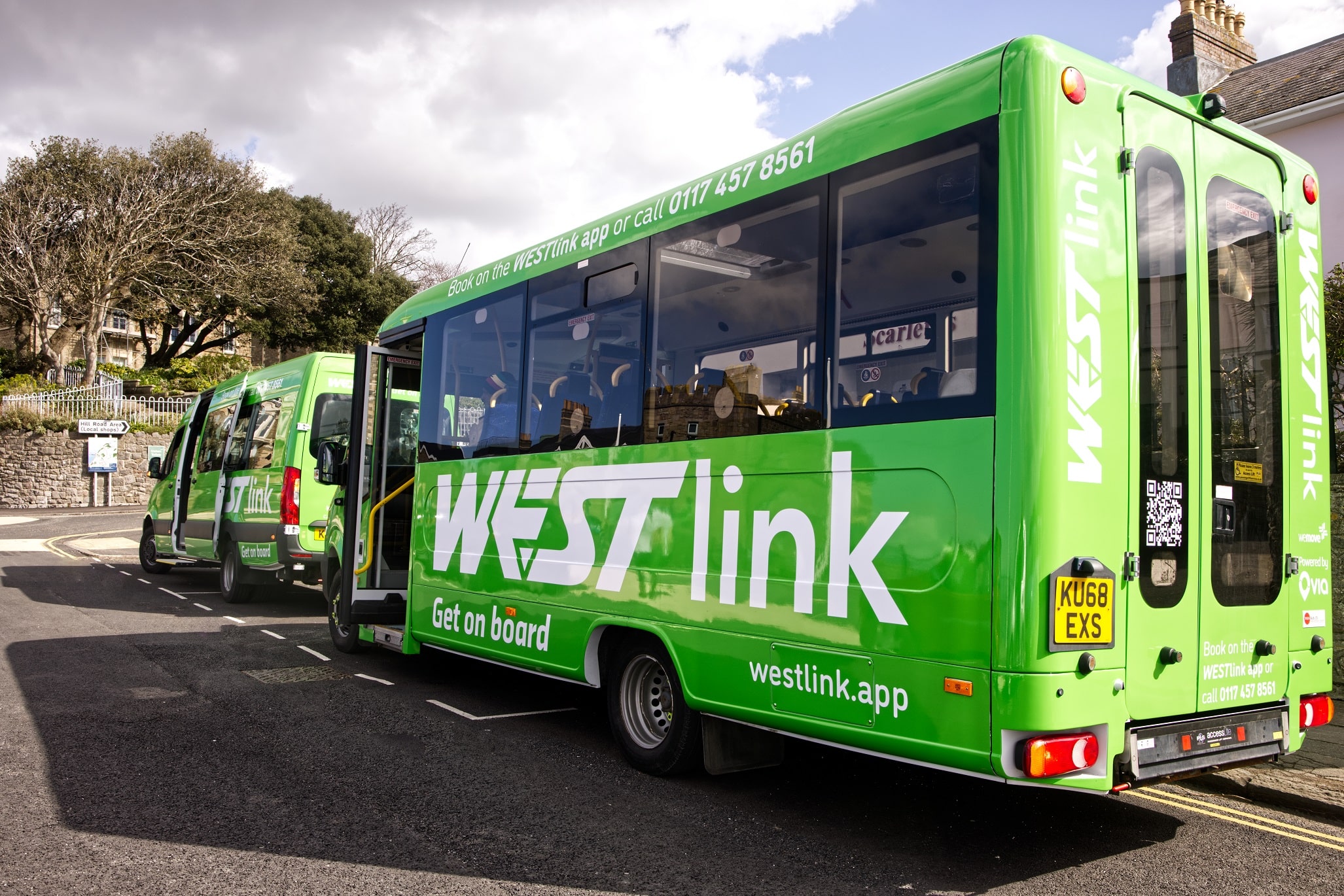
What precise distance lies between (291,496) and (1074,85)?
984 cm

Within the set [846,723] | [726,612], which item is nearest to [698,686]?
[726,612]

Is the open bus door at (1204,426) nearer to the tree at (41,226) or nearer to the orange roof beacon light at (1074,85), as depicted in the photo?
the orange roof beacon light at (1074,85)

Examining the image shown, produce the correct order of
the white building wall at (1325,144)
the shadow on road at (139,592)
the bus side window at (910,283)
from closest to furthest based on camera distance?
the bus side window at (910,283) → the shadow on road at (139,592) → the white building wall at (1325,144)

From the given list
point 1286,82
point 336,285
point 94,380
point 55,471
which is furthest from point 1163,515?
point 336,285

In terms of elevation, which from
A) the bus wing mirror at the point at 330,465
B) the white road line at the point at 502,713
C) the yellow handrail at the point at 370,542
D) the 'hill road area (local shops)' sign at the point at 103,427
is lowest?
the white road line at the point at 502,713

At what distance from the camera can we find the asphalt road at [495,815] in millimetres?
4008

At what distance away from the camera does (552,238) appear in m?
6.59

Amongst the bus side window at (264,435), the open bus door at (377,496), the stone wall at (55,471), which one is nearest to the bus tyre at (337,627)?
the open bus door at (377,496)

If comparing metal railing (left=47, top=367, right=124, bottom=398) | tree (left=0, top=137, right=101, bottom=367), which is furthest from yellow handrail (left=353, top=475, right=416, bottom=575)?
tree (left=0, top=137, right=101, bottom=367)

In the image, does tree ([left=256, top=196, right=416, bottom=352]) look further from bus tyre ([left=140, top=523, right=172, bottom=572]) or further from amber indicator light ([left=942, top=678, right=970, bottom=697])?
amber indicator light ([left=942, top=678, right=970, bottom=697])

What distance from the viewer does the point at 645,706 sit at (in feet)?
18.4

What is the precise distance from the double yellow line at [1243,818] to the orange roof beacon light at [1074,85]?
3094 millimetres

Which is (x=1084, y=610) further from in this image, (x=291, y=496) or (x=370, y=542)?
(x=291, y=496)

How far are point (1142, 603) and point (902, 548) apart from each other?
946 millimetres
